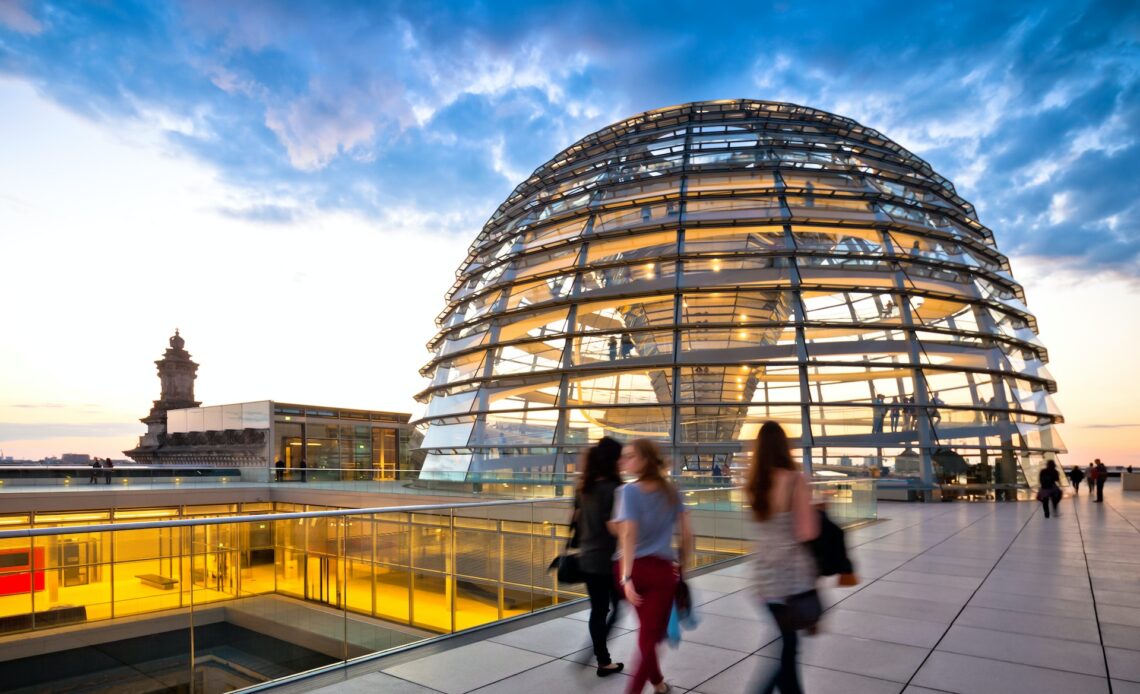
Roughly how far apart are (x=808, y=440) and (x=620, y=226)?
9801mm

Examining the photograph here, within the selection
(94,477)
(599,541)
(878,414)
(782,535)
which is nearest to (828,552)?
(782,535)

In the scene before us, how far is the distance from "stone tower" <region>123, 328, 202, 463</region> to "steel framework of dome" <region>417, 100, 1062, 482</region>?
66.1 meters

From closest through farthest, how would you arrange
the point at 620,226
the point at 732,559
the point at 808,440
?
the point at 732,559 → the point at 808,440 → the point at 620,226

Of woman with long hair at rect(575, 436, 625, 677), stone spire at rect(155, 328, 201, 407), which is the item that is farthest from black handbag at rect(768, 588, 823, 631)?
stone spire at rect(155, 328, 201, 407)

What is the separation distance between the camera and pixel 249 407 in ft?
188

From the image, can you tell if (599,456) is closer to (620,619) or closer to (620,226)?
(620,619)

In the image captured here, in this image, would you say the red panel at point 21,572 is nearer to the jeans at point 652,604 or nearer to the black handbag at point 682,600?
the jeans at point 652,604

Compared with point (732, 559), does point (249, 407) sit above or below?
above

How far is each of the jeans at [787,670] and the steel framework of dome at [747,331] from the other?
17863 millimetres

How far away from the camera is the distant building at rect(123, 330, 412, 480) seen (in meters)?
56.3

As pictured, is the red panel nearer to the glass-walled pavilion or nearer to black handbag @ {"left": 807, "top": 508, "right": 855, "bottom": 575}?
black handbag @ {"left": 807, "top": 508, "right": 855, "bottom": 575}

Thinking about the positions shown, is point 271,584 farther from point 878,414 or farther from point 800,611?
point 878,414

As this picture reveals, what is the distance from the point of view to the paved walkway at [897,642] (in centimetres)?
576


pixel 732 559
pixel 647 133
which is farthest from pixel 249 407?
pixel 732 559
